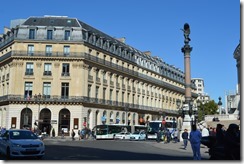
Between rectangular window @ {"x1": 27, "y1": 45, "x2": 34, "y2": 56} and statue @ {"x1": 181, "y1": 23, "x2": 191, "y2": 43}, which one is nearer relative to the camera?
statue @ {"x1": 181, "y1": 23, "x2": 191, "y2": 43}

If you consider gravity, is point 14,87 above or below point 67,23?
below

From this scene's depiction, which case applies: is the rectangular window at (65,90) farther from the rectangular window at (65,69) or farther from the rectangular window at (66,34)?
the rectangular window at (66,34)

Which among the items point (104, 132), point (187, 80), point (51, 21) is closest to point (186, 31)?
point (187, 80)

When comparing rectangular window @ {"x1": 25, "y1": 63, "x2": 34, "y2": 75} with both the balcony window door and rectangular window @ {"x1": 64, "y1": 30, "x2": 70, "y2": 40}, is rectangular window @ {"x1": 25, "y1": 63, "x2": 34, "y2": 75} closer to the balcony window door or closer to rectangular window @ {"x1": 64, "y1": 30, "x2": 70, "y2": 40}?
the balcony window door

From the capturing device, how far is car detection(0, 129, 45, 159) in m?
13.4

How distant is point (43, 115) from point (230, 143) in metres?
41.2

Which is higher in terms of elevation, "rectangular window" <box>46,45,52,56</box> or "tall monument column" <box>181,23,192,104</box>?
"rectangular window" <box>46,45,52,56</box>

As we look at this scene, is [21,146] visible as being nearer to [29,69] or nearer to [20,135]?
[20,135]

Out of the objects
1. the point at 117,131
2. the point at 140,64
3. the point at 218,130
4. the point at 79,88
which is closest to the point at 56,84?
the point at 79,88

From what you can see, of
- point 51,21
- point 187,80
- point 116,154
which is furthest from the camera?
point 51,21

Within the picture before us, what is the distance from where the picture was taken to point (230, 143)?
9.30 m

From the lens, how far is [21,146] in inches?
528

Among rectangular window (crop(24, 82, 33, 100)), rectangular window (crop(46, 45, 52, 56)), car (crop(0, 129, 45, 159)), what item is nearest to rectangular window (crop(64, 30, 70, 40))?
rectangular window (crop(46, 45, 52, 56))

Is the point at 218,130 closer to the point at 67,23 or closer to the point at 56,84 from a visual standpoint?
the point at 56,84
